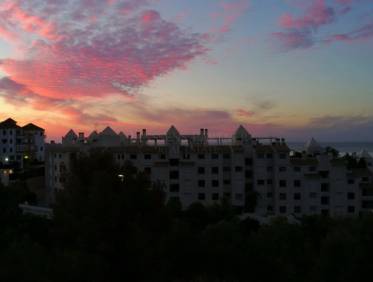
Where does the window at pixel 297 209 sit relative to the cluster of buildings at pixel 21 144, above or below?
below

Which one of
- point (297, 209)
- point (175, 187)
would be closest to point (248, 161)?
point (297, 209)

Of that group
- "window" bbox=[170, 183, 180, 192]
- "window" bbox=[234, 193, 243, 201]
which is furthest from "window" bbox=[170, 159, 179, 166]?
"window" bbox=[234, 193, 243, 201]

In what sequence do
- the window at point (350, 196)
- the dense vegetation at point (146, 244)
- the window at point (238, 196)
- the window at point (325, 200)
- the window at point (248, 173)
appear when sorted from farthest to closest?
the window at point (248, 173) → the window at point (325, 200) → the window at point (350, 196) → the window at point (238, 196) → the dense vegetation at point (146, 244)

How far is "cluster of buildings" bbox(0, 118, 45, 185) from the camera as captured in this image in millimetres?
84875

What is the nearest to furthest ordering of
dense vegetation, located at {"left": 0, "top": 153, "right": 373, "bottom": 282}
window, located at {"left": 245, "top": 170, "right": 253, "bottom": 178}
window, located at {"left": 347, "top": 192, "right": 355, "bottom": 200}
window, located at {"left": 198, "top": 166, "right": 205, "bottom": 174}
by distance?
dense vegetation, located at {"left": 0, "top": 153, "right": 373, "bottom": 282}, window, located at {"left": 347, "top": 192, "right": 355, "bottom": 200}, window, located at {"left": 198, "top": 166, "right": 205, "bottom": 174}, window, located at {"left": 245, "top": 170, "right": 253, "bottom": 178}

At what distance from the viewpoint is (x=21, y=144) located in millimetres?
87750

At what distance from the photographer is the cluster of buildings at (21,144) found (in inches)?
3342

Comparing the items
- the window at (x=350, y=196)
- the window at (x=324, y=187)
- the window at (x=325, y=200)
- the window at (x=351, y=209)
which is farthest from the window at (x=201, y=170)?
the window at (x=351, y=209)

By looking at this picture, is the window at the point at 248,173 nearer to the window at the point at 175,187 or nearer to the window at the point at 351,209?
the window at the point at 175,187

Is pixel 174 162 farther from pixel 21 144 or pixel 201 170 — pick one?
pixel 21 144

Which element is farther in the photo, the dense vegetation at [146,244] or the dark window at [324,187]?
the dark window at [324,187]

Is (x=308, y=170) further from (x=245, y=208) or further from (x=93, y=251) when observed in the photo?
(x=93, y=251)

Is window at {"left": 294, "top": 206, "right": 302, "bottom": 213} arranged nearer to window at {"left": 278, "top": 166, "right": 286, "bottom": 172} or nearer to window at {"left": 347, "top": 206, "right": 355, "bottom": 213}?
window at {"left": 278, "top": 166, "right": 286, "bottom": 172}

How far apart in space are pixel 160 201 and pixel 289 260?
771 cm
